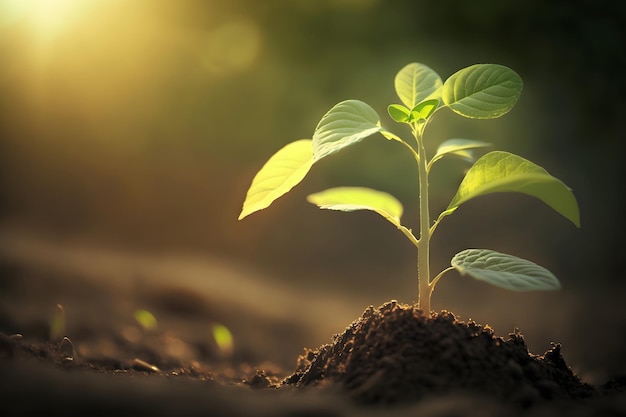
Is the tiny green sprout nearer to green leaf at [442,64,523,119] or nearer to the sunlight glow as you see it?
green leaf at [442,64,523,119]

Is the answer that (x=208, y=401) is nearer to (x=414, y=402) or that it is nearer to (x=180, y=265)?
(x=414, y=402)

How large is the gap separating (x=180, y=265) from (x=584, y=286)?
5.39 feet

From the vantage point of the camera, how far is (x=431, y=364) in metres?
0.82

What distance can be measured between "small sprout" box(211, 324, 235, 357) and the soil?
1.06ft

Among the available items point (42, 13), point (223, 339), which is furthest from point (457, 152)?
point (42, 13)

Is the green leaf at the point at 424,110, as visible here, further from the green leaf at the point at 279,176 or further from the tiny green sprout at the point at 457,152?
the green leaf at the point at 279,176

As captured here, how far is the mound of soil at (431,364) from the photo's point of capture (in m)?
0.78

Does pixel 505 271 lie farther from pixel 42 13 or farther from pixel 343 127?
pixel 42 13

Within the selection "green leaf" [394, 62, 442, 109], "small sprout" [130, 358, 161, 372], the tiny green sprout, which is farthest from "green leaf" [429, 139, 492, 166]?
"small sprout" [130, 358, 161, 372]

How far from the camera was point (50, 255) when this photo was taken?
2.10 meters

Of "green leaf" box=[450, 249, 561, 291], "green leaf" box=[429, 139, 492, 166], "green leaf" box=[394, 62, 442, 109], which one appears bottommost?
"green leaf" box=[450, 249, 561, 291]

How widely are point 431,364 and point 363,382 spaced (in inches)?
4.2

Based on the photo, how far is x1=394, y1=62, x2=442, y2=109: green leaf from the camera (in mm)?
1043

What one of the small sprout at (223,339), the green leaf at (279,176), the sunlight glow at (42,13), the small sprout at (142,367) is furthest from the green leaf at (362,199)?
the sunlight glow at (42,13)
